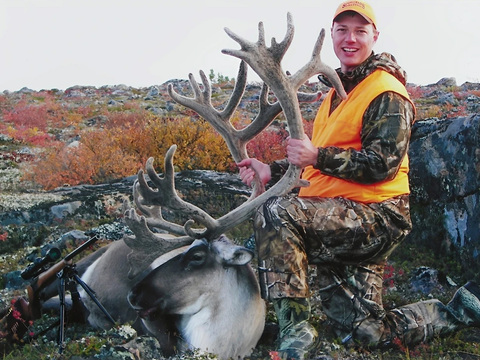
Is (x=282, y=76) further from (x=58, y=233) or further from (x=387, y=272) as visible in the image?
(x=58, y=233)

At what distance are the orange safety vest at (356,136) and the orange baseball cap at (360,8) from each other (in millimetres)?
441

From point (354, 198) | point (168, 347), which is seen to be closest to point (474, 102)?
point (354, 198)

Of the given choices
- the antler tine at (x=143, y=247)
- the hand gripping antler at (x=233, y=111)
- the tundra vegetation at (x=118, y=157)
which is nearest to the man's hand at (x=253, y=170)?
the hand gripping antler at (x=233, y=111)

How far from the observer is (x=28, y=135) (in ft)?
50.6

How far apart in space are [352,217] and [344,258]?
1.18ft

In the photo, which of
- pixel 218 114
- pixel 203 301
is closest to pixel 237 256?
pixel 203 301

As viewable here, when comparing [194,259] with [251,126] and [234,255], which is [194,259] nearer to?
[234,255]

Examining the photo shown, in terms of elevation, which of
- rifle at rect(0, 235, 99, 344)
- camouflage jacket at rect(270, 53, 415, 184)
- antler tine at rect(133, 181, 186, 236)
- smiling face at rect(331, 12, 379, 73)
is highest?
smiling face at rect(331, 12, 379, 73)

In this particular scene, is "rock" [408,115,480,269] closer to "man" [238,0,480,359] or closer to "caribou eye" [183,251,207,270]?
"man" [238,0,480,359]

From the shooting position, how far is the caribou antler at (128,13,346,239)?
357 centimetres

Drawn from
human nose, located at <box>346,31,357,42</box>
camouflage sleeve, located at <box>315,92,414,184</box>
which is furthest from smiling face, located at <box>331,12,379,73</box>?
camouflage sleeve, located at <box>315,92,414,184</box>

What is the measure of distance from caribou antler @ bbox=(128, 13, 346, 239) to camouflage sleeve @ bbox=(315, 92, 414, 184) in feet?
1.00

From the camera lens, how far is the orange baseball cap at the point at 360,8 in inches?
153

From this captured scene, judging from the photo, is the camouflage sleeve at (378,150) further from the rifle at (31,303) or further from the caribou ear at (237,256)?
the rifle at (31,303)
